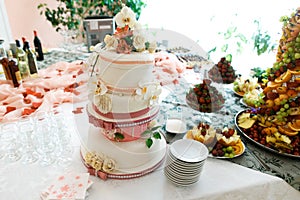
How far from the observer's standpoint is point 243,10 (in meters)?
1.87

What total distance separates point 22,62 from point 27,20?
142 centimetres

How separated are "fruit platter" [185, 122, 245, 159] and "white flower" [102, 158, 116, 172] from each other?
1.08ft

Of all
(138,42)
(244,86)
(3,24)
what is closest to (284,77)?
(244,86)

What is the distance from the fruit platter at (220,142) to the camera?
0.85m

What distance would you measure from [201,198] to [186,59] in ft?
1.86

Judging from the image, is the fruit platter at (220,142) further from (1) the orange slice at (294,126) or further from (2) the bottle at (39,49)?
(2) the bottle at (39,49)

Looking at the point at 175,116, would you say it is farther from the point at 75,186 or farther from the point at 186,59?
the point at 75,186

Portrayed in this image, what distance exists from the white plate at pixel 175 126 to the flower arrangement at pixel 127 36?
0.41m

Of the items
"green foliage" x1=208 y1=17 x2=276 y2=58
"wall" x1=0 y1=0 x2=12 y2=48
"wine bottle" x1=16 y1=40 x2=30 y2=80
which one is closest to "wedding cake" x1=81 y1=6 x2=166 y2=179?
"wine bottle" x1=16 y1=40 x2=30 y2=80

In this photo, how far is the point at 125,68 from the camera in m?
0.68

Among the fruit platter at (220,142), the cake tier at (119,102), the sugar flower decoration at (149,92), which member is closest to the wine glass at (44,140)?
the cake tier at (119,102)

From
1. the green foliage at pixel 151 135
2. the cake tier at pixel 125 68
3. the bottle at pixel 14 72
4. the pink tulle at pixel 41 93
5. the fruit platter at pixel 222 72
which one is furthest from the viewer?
the bottle at pixel 14 72

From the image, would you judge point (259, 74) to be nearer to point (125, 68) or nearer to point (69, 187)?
point (125, 68)

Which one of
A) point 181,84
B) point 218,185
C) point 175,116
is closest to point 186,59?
point 181,84
